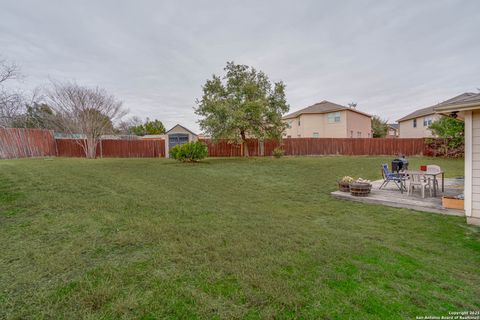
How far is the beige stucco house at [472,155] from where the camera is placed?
393 centimetres

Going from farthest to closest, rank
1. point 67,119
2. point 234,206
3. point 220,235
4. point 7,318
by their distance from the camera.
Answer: point 67,119 → point 234,206 → point 220,235 → point 7,318

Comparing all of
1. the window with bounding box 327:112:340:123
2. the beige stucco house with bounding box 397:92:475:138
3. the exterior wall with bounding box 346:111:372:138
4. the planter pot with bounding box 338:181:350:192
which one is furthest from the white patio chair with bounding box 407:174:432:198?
the beige stucco house with bounding box 397:92:475:138

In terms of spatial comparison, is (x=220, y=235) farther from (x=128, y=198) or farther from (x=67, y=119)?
(x=67, y=119)

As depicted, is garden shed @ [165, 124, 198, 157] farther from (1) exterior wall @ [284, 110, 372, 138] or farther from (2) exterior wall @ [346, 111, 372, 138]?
(2) exterior wall @ [346, 111, 372, 138]

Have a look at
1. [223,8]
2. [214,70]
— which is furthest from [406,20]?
[214,70]

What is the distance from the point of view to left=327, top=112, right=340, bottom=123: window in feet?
79.7

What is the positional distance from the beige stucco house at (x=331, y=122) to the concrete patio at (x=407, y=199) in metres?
18.2

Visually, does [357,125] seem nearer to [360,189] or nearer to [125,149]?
[360,189]

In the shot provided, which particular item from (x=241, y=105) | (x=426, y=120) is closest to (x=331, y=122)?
(x=426, y=120)

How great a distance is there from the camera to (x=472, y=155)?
401 centimetres

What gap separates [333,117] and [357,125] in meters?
3.14

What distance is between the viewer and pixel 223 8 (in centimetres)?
943

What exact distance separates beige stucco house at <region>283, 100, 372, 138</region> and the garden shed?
10657 millimetres

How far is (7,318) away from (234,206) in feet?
12.4
